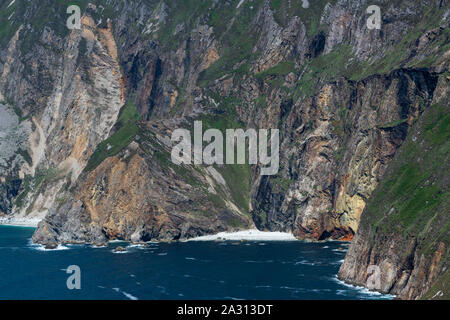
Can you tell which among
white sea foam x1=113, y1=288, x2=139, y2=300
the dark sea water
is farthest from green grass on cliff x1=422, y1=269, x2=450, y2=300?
white sea foam x1=113, y1=288, x2=139, y2=300

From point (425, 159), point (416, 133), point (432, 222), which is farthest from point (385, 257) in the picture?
point (416, 133)

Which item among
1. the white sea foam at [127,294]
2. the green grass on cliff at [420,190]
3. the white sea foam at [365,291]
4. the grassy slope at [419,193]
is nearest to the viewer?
the grassy slope at [419,193]

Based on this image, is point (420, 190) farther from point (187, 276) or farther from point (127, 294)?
point (127, 294)

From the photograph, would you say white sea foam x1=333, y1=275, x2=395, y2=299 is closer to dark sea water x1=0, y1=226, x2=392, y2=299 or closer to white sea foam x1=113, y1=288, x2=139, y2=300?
dark sea water x1=0, y1=226, x2=392, y2=299

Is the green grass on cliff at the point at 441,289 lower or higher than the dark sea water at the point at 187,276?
higher

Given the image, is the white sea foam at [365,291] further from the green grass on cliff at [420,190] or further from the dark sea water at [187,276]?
the green grass on cliff at [420,190]

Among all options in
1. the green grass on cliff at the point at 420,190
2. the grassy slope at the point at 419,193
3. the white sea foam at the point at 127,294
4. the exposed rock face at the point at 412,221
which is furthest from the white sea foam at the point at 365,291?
the white sea foam at the point at 127,294

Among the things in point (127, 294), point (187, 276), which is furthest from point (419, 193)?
point (127, 294)

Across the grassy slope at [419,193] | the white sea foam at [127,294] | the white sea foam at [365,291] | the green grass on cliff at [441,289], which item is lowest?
the white sea foam at [127,294]
